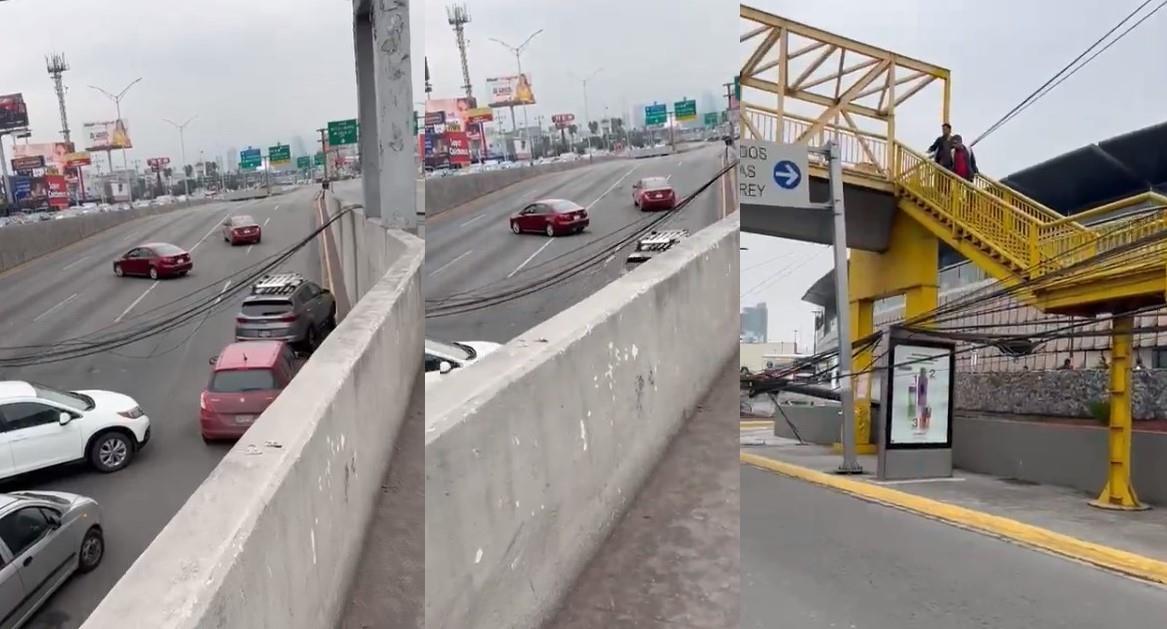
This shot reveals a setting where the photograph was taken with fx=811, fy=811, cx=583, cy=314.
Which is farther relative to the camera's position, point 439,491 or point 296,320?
point 296,320

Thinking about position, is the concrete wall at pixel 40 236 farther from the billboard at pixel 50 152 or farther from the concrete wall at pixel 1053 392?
the concrete wall at pixel 1053 392

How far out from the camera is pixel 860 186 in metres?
7.39

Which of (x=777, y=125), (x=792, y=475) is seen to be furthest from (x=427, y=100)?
(x=792, y=475)

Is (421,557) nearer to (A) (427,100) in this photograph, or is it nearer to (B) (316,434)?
(B) (316,434)

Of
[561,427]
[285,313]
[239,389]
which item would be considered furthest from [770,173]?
[285,313]

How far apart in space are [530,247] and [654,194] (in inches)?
13.5

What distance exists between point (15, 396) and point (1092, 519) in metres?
9.23

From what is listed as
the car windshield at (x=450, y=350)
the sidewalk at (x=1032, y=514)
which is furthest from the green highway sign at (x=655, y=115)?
the sidewalk at (x=1032, y=514)

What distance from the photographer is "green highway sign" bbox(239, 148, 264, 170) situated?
10.6 meters

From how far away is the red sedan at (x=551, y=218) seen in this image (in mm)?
2066

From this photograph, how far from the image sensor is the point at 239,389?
26.4 feet

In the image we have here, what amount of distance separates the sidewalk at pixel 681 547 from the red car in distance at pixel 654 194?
42cm

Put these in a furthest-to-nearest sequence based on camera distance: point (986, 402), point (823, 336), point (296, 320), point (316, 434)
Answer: point (823, 336) → point (986, 402) → point (296, 320) → point (316, 434)

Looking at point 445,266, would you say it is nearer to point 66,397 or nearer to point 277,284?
point 66,397
